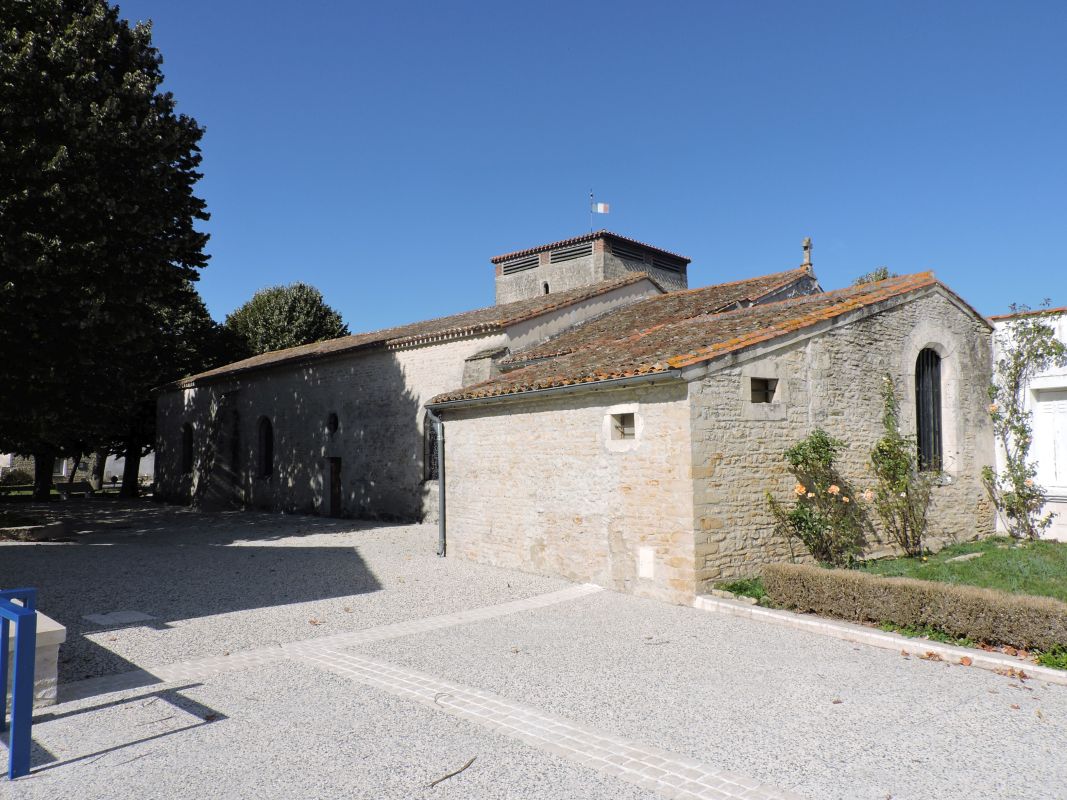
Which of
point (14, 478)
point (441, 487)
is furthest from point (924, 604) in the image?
point (14, 478)

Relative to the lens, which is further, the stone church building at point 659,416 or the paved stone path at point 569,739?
the stone church building at point 659,416

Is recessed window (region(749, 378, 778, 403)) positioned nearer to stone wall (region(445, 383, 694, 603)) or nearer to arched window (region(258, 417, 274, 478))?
stone wall (region(445, 383, 694, 603))

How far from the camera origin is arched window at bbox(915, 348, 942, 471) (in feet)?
40.4

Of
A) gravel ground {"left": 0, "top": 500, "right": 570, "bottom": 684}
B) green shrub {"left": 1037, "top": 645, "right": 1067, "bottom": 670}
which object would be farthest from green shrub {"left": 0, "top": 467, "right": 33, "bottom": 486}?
green shrub {"left": 1037, "top": 645, "right": 1067, "bottom": 670}

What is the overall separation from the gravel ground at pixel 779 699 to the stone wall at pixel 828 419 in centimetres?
150

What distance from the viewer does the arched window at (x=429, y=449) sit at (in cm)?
1867

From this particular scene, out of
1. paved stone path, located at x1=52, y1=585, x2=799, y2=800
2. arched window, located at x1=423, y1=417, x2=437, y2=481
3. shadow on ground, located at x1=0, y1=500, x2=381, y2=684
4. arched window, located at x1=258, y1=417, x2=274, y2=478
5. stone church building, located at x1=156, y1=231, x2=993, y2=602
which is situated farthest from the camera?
arched window, located at x1=258, y1=417, x2=274, y2=478

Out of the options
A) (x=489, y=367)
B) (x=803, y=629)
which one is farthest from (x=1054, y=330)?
(x=489, y=367)

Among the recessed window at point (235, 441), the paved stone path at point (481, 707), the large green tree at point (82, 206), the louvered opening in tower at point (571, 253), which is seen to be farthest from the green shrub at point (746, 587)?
the louvered opening in tower at point (571, 253)

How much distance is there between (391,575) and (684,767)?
7.69 m

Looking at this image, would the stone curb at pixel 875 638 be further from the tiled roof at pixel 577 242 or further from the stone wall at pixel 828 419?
the tiled roof at pixel 577 242

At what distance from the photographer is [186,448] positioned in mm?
29250

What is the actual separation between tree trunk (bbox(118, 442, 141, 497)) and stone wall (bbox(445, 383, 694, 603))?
85.1ft

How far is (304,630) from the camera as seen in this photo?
7891 millimetres
